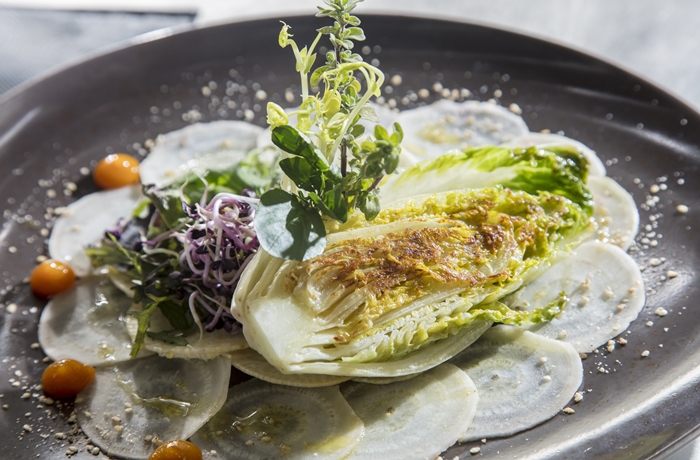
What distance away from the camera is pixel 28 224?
500cm

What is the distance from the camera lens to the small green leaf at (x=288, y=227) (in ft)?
11.1

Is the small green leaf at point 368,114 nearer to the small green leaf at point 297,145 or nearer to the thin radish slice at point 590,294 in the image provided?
the small green leaf at point 297,145

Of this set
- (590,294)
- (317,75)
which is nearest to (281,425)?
(317,75)

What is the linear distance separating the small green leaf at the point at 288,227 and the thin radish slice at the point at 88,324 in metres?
1.32

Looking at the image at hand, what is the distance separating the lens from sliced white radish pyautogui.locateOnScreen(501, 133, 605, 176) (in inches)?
202

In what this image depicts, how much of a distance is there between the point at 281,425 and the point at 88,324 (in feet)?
5.06

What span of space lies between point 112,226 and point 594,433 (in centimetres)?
356

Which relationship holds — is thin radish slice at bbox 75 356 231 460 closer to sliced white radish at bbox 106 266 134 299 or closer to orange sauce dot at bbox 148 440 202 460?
orange sauce dot at bbox 148 440 202 460

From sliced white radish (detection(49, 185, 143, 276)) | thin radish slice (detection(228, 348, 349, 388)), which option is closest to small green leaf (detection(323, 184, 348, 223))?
thin radish slice (detection(228, 348, 349, 388))

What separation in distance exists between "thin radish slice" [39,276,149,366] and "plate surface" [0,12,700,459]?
116 mm


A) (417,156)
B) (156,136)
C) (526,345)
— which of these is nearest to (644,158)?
(417,156)

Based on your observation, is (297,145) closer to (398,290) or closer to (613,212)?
(398,290)

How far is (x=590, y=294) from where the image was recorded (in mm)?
4336

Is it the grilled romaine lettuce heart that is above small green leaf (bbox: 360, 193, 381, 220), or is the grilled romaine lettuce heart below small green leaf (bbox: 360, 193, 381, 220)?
below
